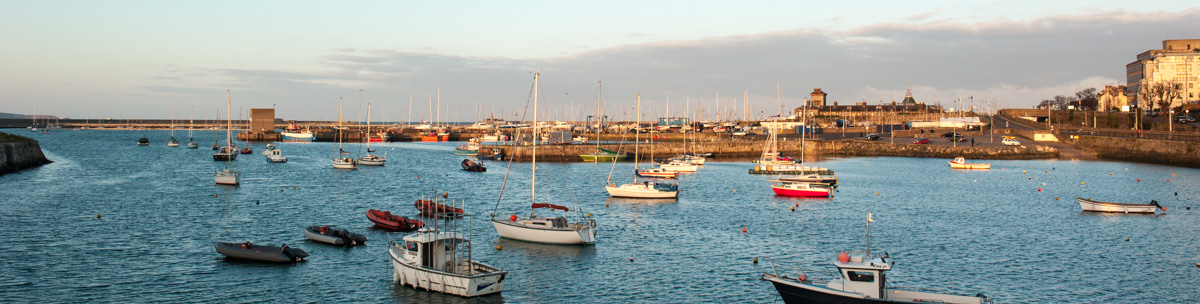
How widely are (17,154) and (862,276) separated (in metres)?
86.3

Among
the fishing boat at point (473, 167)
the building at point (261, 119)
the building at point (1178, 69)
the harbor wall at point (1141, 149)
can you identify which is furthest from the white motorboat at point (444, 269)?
the building at point (261, 119)

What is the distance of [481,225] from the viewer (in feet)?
149

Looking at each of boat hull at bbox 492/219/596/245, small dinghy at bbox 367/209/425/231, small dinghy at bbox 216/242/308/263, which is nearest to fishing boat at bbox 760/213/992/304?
boat hull at bbox 492/219/596/245

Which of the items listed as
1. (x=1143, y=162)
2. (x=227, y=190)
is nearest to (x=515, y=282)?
(x=227, y=190)

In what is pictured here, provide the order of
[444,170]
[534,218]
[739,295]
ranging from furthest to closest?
[444,170], [534,218], [739,295]

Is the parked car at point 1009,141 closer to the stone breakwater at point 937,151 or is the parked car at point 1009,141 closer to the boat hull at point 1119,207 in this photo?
the stone breakwater at point 937,151

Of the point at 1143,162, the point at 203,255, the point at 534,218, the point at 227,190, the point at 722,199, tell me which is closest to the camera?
the point at 203,255

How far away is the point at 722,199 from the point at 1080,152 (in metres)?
72.8

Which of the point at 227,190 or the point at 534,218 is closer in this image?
the point at 534,218

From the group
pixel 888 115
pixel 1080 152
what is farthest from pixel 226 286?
pixel 888 115

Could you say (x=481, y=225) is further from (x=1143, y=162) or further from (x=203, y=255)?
(x=1143, y=162)

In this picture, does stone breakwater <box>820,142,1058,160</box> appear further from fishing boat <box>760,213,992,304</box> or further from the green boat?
fishing boat <box>760,213,992,304</box>

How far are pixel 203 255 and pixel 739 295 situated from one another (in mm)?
22098

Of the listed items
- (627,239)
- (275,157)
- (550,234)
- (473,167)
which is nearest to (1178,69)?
(473,167)
